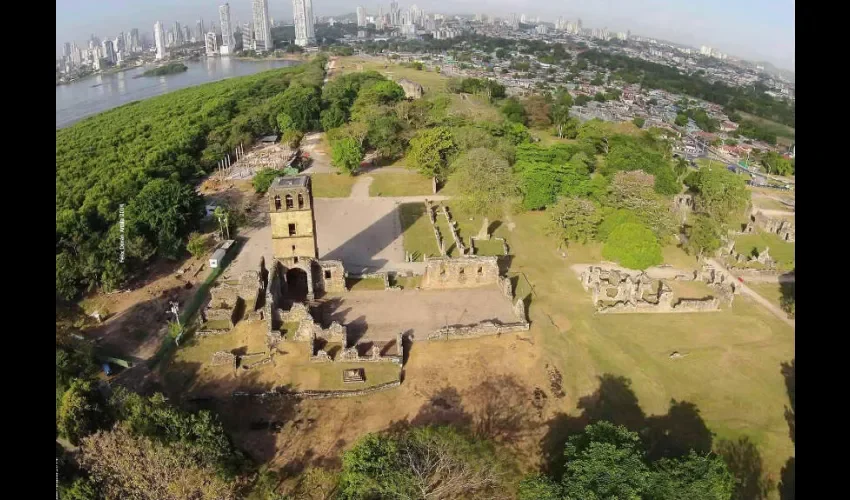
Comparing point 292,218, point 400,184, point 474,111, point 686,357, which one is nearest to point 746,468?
point 686,357

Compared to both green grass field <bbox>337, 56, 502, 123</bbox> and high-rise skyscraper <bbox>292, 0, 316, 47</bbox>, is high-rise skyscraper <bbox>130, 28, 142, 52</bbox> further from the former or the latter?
green grass field <bbox>337, 56, 502, 123</bbox>

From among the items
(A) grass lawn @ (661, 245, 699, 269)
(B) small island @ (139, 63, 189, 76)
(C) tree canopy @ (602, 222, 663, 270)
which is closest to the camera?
(C) tree canopy @ (602, 222, 663, 270)

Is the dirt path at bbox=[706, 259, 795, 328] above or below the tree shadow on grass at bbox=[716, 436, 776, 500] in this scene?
above

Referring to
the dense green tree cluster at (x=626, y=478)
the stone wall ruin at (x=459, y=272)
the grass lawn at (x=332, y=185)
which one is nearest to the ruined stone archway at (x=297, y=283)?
the stone wall ruin at (x=459, y=272)

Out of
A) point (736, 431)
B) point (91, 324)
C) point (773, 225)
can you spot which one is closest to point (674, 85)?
point (773, 225)

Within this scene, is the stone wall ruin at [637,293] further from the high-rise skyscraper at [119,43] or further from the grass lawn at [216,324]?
the high-rise skyscraper at [119,43]

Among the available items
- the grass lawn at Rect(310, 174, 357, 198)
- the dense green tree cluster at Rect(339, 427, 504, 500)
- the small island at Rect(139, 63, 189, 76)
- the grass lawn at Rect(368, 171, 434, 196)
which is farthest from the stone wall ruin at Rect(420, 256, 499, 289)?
the small island at Rect(139, 63, 189, 76)
